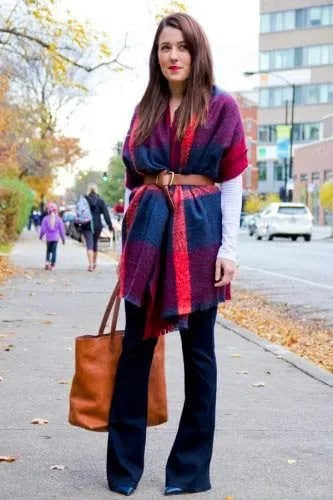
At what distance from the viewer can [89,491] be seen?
4.50 m

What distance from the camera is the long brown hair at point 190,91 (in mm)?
4410

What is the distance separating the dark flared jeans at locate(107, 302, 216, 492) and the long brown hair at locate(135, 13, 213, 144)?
0.78 m

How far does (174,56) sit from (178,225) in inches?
27.7

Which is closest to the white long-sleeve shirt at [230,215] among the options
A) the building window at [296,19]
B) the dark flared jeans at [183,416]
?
the dark flared jeans at [183,416]

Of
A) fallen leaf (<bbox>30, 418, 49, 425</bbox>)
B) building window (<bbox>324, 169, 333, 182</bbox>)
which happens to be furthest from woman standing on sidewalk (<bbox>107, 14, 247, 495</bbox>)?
building window (<bbox>324, 169, 333, 182</bbox>)

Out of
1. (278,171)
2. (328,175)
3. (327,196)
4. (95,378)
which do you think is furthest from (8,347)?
(278,171)

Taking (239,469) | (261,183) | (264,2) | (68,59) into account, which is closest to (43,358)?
(239,469)

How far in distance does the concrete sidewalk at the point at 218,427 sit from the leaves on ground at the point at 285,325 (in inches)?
15.8

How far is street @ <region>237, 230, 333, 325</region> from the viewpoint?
47.6 feet

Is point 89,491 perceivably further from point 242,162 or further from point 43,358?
point 43,358

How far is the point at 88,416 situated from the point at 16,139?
44.7m

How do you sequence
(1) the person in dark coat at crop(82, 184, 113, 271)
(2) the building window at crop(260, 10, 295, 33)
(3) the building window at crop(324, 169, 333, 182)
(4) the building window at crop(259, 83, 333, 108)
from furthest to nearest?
(4) the building window at crop(259, 83, 333, 108), (2) the building window at crop(260, 10, 295, 33), (3) the building window at crop(324, 169, 333, 182), (1) the person in dark coat at crop(82, 184, 113, 271)

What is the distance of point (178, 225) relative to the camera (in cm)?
438

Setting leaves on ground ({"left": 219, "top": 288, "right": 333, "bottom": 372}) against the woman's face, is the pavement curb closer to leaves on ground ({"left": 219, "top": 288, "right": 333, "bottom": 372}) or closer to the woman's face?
leaves on ground ({"left": 219, "top": 288, "right": 333, "bottom": 372})
